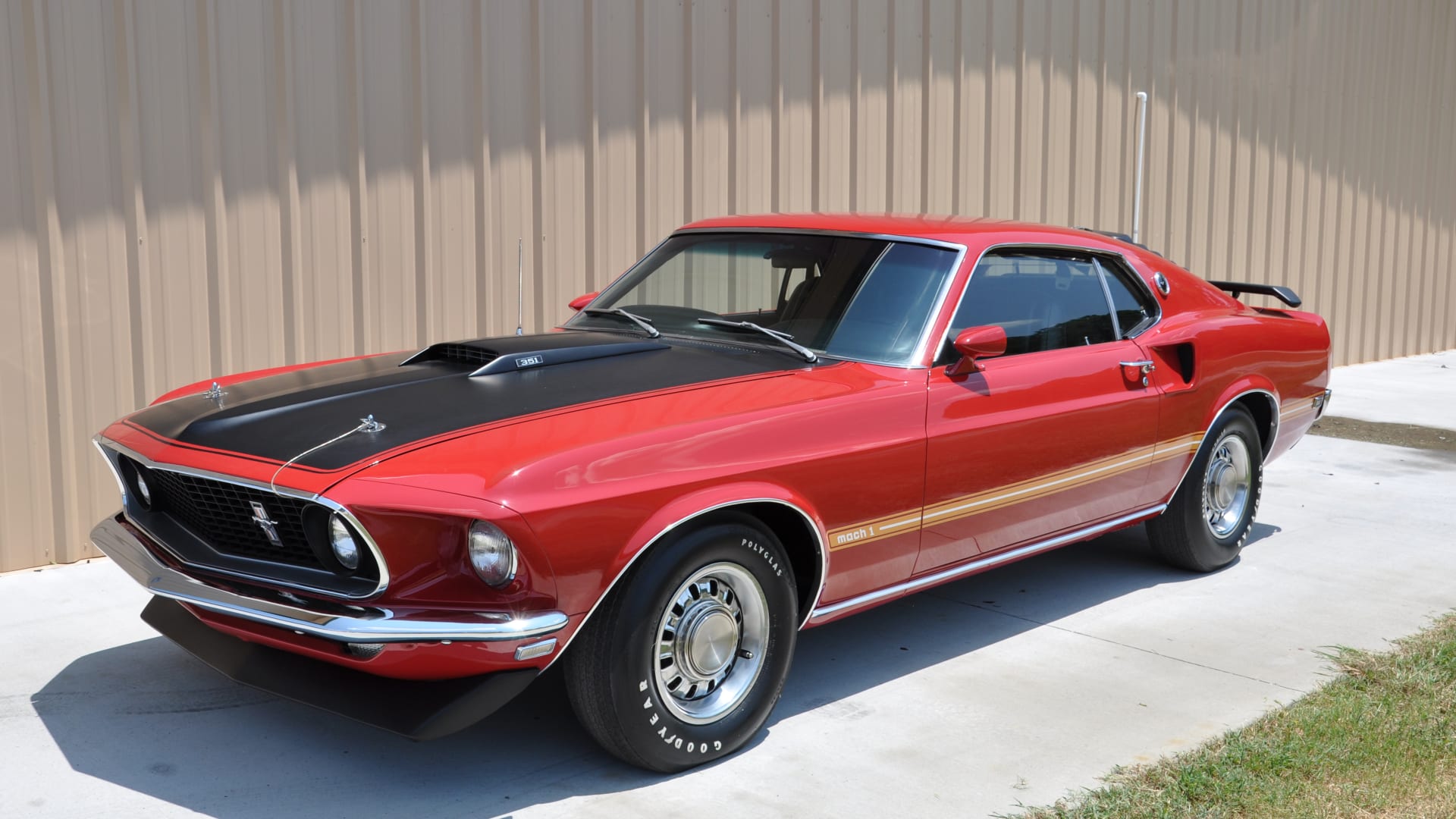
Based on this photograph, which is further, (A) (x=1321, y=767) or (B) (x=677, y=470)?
(A) (x=1321, y=767)

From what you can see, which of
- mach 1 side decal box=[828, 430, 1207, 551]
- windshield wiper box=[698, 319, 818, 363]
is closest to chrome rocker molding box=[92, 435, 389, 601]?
mach 1 side decal box=[828, 430, 1207, 551]

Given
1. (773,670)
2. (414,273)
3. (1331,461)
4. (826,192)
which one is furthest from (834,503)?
(1331,461)

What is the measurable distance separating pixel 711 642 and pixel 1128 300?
2.67 meters

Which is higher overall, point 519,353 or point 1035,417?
point 519,353

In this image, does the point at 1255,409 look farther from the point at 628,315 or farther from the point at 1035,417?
the point at 628,315

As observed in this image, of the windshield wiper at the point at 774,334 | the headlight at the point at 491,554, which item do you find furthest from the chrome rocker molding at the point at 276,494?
the windshield wiper at the point at 774,334

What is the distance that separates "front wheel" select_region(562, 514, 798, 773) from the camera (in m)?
3.49

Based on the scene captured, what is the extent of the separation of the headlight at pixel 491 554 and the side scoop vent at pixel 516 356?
1.01 metres

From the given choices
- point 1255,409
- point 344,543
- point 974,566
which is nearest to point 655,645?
point 344,543

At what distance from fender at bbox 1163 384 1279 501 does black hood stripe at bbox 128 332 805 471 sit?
2166mm

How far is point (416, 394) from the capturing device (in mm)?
3932

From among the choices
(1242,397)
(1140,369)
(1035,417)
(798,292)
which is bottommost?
(1242,397)

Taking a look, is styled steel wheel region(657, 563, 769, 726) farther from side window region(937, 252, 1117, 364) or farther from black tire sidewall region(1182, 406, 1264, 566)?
black tire sidewall region(1182, 406, 1264, 566)

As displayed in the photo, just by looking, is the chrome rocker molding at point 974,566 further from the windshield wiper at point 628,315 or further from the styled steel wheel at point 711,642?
the windshield wiper at point 628,315
